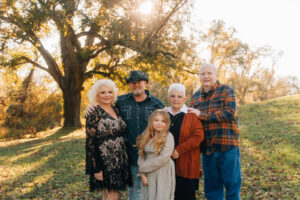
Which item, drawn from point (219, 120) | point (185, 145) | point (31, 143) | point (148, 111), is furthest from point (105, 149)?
point (31, 143)

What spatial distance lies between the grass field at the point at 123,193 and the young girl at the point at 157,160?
2.60 metres

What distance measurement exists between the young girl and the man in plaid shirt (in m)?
0.56

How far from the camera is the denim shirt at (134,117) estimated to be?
354cm

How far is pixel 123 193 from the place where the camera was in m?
5.66

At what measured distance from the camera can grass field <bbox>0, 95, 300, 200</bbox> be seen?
18.0 feet

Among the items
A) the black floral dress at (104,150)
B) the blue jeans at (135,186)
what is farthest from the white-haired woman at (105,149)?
the blue jeans at (135,186)

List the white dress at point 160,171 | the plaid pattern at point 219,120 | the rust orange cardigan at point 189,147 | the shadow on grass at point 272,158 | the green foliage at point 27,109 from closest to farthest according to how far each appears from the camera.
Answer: the white dress at point 160,171
the rust orange cardigan at point 189,147
the plaid pattern at point 219,120
the shadow on grass at point 272,158
the green foliage at point 27,109

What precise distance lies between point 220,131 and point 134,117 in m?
1.38

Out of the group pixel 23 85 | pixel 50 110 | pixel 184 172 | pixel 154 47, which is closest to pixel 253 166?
pixel 184 172

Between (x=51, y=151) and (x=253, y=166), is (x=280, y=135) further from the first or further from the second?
(x=51, y=151)

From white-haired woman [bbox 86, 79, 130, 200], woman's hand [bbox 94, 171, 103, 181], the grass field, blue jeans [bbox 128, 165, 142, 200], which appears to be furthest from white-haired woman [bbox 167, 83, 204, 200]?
the grass field

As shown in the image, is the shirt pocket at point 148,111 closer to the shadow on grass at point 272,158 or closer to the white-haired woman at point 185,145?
the white-haired woman at point 185,145

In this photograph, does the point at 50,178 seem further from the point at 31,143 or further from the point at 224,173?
the point at 31,143

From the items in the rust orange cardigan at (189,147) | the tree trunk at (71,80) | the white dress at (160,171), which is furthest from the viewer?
the tree trunk at (71,80)
